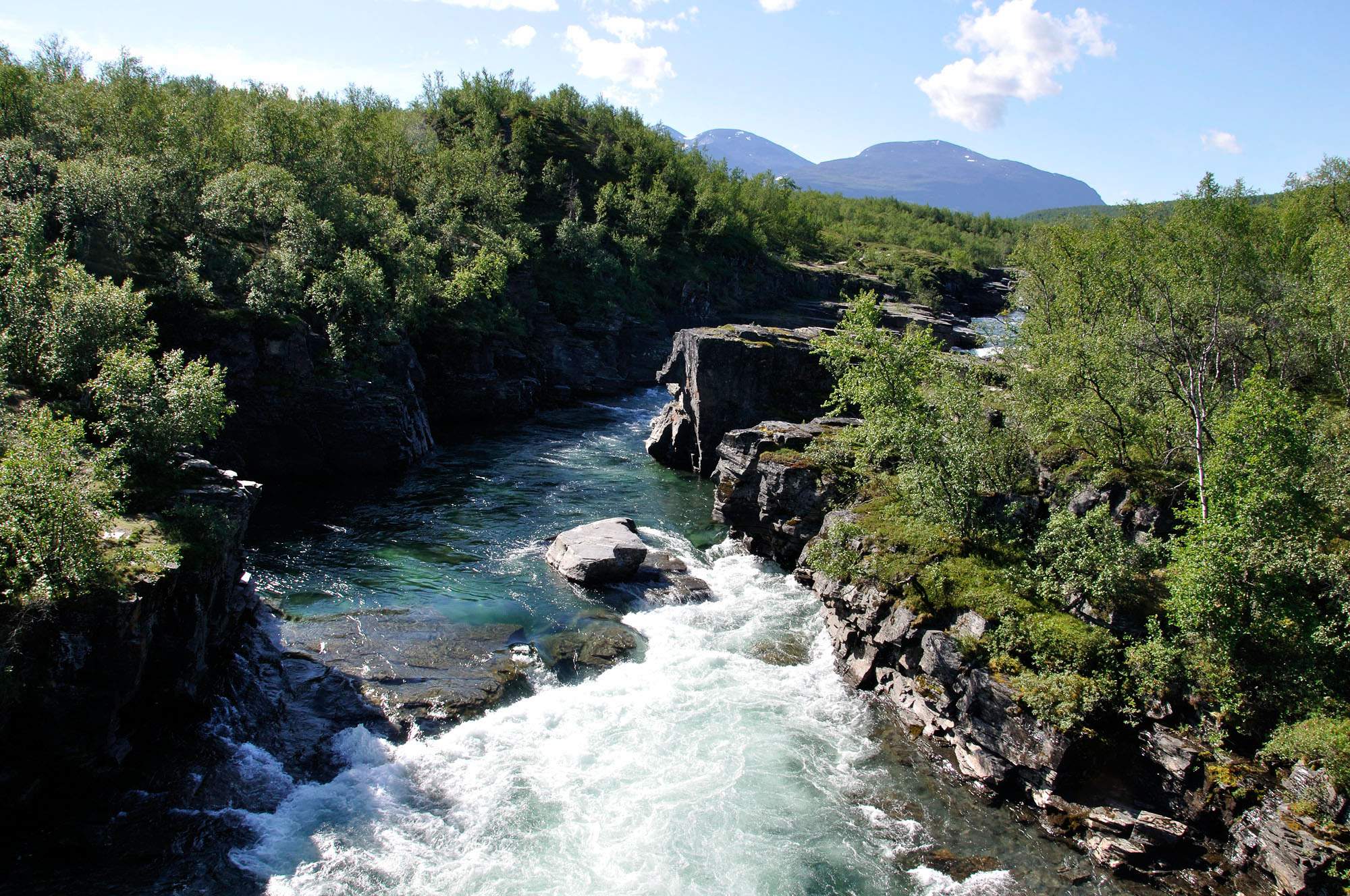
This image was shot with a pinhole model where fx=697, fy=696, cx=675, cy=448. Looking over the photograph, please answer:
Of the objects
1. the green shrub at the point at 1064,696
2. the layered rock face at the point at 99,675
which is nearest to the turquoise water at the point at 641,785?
the green shrub at the point at 1064,696

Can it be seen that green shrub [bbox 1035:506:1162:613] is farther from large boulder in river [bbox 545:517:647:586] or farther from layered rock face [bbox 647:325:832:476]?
layered rock face [bbox 647:325:832:476]

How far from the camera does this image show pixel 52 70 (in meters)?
64.5

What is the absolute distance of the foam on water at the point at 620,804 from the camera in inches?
648

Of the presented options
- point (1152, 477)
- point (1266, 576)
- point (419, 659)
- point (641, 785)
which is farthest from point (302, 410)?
point (1266, 576)

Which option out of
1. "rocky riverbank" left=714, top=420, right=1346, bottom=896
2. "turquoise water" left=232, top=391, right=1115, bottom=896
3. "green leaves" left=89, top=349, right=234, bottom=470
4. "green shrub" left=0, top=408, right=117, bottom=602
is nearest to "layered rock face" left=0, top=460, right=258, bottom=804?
"green shrub" left=0, top=408, right=117, bottom=602

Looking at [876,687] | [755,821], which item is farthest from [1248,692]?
[755,821]

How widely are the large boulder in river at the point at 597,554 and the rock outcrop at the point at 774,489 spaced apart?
6.50 metres

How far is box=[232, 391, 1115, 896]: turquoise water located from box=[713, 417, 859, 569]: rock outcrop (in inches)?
142

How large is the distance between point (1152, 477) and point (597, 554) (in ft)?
72.0

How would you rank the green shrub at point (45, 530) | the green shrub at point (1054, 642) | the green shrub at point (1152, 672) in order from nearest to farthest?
the green shrub at point (45, 530), the green shrub at point (1152, 672), the green shrub at point (1054, 642)

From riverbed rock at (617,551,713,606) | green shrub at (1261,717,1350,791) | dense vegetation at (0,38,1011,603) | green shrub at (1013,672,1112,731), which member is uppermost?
dense vegetation at (0,38,1011,603)

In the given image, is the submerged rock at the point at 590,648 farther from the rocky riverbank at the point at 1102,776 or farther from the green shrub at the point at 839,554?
the rocky riverbank at the point at 1102,776

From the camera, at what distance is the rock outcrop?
34719 mm

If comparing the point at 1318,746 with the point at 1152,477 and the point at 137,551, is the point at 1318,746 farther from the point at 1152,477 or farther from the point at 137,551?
the point at 137,551
